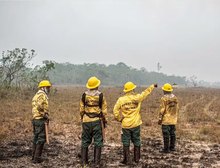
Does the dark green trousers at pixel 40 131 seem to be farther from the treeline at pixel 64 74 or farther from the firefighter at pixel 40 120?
the treeline at pixel 64 74

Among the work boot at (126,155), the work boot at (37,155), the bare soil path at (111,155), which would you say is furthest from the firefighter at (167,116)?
the work boot at (37,155)

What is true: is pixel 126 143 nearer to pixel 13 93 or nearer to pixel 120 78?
pixel 13 93

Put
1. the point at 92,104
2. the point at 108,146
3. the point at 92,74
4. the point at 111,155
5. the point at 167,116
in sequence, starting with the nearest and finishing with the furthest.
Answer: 1. the point at 92,104
2. the point at 111,155
3. the point at 167,116
4. the point at 108,146
5. the point at 92,74

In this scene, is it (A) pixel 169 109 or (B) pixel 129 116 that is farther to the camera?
(A) pixel 169 109

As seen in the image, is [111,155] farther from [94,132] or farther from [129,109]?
[129,109]

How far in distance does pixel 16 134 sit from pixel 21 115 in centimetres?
524

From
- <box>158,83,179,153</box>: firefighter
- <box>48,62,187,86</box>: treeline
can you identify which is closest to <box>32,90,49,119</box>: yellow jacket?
<box>158,83,179,153</box>: firefighter

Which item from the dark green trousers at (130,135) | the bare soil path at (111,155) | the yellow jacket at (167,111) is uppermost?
the yellow jacket at (167,111)

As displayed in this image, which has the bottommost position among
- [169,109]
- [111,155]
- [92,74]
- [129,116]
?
[111,155]

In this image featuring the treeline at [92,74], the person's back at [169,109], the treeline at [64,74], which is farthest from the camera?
the treeline at [92,74]

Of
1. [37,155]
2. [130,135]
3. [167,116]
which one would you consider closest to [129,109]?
[130,135]

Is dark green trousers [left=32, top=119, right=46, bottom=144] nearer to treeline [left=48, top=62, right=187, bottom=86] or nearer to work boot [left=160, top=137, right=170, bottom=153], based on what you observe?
work boot [left=160, top=137, right=170, bottom=153]

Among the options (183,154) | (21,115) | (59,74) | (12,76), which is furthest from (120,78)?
(183,154)

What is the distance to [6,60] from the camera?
3459 centimetres
